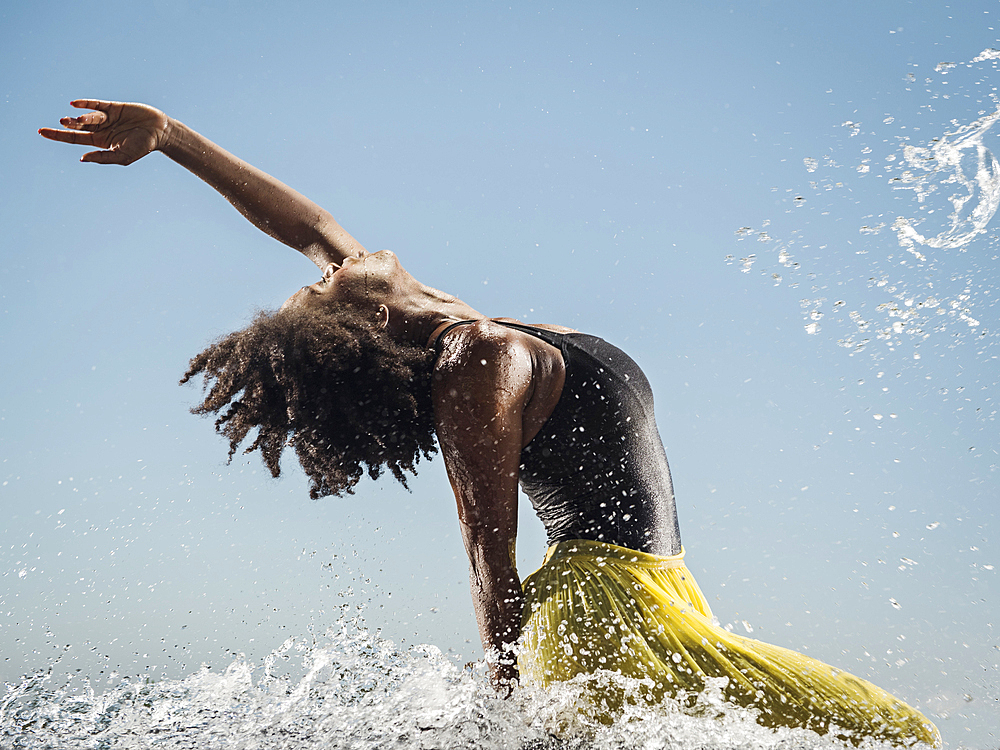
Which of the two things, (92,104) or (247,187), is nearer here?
(92,104)

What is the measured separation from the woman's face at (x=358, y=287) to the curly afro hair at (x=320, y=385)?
3.8 inches

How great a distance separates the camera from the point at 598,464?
234 cm

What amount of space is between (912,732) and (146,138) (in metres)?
3.95

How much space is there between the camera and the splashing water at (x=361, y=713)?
1.96 m

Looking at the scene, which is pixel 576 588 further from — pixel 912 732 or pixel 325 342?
pixel 325 342

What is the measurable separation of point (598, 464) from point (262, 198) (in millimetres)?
2386

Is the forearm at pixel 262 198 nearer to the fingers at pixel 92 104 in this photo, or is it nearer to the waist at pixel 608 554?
the fingers at pixel 92 104

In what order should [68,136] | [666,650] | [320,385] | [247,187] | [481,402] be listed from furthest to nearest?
[247,187] → [68,136] → [320,385] → [481,402] → [666,650]

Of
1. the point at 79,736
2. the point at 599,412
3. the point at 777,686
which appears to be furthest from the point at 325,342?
the point at 777,686

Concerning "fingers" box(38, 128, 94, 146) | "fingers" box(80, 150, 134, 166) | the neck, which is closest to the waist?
the neck

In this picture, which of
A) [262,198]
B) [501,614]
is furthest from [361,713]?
[262,198]

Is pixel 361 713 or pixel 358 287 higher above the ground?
pixel 358 287

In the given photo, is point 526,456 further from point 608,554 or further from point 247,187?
point 247,187

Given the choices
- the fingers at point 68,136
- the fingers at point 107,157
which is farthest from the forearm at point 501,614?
the fingers at point 68,136
